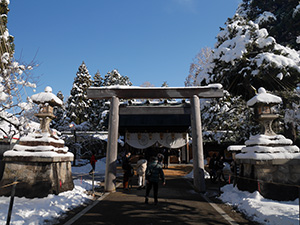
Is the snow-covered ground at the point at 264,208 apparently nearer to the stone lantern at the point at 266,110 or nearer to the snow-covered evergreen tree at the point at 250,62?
the stone lantern at the point at 266,110

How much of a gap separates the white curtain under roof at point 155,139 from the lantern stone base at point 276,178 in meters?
8.26

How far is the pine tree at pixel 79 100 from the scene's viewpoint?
30.7 meters

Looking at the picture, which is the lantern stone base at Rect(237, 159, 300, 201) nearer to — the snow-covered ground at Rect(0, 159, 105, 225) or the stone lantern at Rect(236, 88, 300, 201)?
the stone lantern at Rect(236, 88, 300, 201)

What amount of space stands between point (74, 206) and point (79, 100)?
89.4ft

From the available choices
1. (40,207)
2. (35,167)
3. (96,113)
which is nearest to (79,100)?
(96,113)

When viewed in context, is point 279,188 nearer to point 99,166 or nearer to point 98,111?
point 99,166

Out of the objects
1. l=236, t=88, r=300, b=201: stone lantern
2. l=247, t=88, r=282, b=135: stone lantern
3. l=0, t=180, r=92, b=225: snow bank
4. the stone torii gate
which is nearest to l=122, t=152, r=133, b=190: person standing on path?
the stone torii gate

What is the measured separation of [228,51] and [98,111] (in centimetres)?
2642

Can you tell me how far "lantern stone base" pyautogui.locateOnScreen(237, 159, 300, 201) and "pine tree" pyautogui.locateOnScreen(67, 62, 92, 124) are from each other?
27307 mm

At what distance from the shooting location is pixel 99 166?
2264cm

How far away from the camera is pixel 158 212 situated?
19.1 ft

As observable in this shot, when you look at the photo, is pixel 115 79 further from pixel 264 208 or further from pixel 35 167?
pixel 264 208

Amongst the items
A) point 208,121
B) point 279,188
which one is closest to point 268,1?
point 208,121

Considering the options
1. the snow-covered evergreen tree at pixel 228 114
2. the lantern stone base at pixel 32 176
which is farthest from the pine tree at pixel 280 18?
the lantern stone base at pixel 32 176
